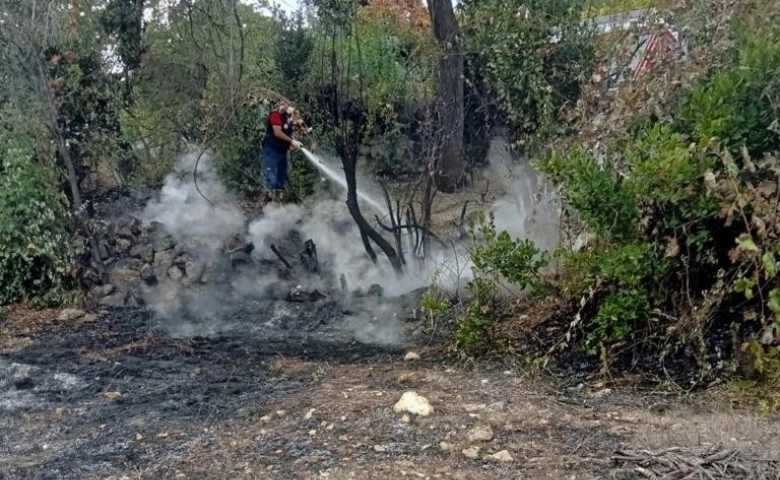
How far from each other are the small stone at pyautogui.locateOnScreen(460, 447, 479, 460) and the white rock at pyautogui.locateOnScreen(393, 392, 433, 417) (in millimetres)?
452

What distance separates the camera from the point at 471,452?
3.83m

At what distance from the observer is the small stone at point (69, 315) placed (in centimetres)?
728

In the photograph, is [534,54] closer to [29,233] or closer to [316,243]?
[316,243]

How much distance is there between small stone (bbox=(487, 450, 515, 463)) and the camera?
3.74 m

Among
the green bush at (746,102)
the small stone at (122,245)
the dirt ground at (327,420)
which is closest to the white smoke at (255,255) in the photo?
the small stone at (122,245)

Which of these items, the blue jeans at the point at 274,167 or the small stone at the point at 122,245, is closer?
the small stone at the point at 122,245

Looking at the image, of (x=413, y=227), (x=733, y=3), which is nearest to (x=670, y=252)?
(x=733, y=3)

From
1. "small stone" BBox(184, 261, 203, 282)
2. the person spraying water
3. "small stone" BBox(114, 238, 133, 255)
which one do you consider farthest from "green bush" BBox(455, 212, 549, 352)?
"small stone" BBox(114, 238, 133, 255)

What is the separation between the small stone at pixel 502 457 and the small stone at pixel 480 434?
165 mm

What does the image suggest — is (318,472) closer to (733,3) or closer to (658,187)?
(658,187)

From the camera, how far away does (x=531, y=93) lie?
796cm

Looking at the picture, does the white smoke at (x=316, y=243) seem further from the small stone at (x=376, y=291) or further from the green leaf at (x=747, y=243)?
the green leaf at (x=747, y=243)

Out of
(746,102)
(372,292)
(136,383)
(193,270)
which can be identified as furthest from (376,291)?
(746,102)

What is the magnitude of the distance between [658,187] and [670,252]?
36 cm
